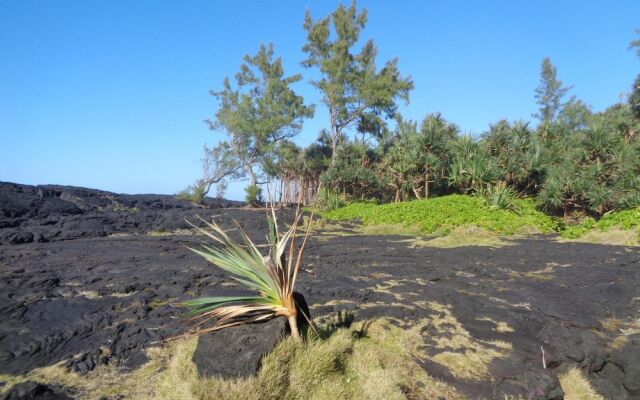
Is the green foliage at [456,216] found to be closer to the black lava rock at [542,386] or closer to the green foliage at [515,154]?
the green foliage at [515,154]

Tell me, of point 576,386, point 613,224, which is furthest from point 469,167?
point 576,386

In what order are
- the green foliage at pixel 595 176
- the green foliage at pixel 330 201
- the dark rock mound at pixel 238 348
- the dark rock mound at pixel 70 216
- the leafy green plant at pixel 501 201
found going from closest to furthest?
the dark rock mound at pixel 238 348, the dark rock mound at pixel 70 216, the green foliage at pixel 595 176, the leafy green plant at pixel 501 201, the green foliage at pixel 330 201

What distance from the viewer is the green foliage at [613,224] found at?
398 inches

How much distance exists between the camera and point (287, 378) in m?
3.59

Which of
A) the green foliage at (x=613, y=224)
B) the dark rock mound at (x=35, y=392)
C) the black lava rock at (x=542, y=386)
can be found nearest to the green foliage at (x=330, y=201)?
the green foliage at (x=613, y=224)

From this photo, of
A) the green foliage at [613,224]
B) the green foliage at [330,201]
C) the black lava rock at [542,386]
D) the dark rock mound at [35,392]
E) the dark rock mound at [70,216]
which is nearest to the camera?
the dark rock mound at [35,392]

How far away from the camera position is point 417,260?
8633 millimetres

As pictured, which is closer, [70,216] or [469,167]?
[469,167]

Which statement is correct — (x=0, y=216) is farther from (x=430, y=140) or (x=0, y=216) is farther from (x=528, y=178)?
(x=528, y=178)

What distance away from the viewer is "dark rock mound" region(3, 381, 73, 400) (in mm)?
3367

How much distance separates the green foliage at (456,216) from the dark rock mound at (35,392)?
31.8ft

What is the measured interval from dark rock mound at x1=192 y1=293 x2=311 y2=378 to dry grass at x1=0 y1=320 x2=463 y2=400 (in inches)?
2.8

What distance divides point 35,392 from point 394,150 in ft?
51.6

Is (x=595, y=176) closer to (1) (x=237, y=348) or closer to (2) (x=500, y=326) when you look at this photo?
(2) (x=500, y=326)
